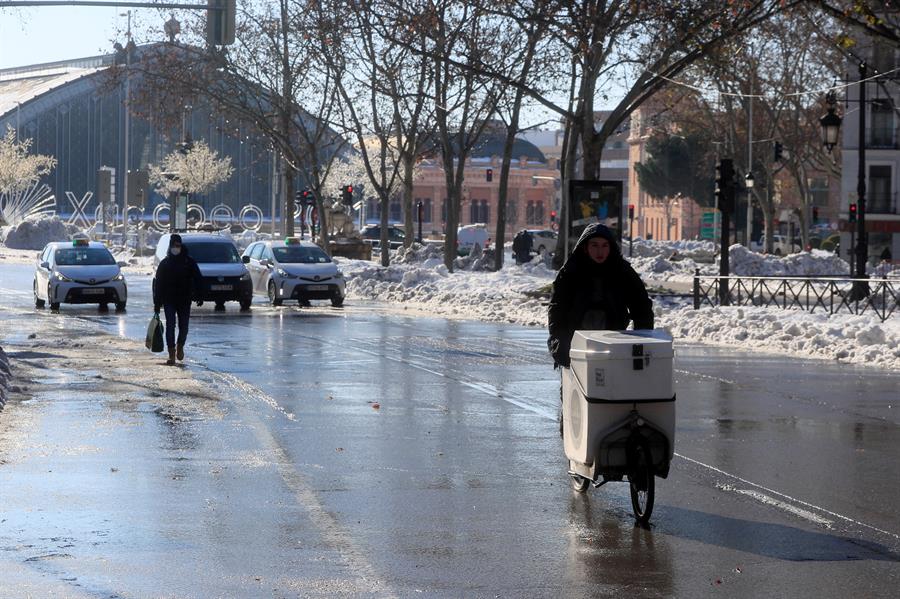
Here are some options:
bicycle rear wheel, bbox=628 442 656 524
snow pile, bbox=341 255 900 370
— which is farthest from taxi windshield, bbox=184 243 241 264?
bicycle rear wheel, bbox=628 442 656 524

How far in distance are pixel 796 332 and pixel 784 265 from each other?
105 feet

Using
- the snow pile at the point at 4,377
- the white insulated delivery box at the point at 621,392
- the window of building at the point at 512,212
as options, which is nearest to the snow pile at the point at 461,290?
the snow pile at the point at 4,377

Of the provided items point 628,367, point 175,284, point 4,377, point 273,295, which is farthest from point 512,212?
point 628,367

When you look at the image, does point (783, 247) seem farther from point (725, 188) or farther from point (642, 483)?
point (642, 483)

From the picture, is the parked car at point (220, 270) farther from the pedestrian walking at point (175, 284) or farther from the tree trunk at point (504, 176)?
the tree trunk at point (504, 176)

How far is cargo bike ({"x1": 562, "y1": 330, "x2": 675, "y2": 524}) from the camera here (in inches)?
358

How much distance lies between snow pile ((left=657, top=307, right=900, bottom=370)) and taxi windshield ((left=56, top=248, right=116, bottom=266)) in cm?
1274

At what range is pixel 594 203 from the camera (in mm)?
33469

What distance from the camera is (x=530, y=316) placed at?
107ft

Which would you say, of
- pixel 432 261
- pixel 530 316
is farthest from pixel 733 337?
pixel 432 261

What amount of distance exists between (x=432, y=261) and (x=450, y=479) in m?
47.5

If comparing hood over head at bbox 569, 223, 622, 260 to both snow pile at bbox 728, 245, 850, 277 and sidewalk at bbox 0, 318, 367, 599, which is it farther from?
snow pile at bbox 728, 245, 850, 277

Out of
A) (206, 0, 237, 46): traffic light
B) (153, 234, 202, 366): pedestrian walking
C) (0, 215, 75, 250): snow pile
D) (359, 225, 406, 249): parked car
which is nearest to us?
(153, 234, 202, 366): pedestrian walking

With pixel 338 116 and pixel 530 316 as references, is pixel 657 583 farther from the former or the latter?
pixel 338 116
